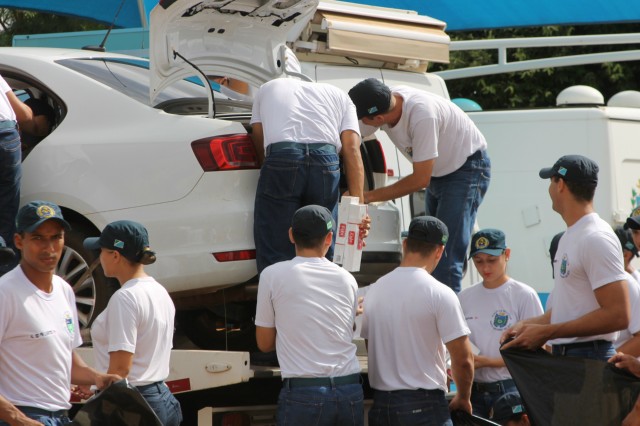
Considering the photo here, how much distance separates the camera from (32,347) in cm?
491

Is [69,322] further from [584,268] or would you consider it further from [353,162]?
[584,268]

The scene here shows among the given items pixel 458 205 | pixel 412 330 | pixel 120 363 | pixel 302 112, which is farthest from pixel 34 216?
pixel 458 205

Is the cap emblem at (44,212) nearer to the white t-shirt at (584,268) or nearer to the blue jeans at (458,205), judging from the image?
the white t-shirt at (584,268)

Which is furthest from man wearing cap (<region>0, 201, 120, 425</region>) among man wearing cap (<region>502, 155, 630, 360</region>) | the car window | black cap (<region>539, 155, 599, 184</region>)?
black cap (<region>539, 155, 599, 184</region>)

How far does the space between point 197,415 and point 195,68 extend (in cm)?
185

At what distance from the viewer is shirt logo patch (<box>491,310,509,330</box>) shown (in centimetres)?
703

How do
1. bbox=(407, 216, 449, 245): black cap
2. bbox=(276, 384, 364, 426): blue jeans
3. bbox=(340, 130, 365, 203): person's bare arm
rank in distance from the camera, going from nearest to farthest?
bbox=(276, 384, 364, 426): blue jeans, bbox=(407, 216, 449, 245): black cap, bbox=(340, 130, 365, 203): person's bare arm

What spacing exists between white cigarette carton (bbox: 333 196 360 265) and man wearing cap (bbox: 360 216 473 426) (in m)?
0.46

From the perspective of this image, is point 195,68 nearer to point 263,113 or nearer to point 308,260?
point 263,113

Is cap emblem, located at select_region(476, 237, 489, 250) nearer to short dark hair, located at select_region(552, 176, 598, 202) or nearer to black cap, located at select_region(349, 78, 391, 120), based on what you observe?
black cap, located at select_region(349, 78, 391, 120)

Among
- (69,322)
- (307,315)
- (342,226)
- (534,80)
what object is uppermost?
(534,80)

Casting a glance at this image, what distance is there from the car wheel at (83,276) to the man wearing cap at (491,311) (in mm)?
2108

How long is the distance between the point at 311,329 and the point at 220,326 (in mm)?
1345

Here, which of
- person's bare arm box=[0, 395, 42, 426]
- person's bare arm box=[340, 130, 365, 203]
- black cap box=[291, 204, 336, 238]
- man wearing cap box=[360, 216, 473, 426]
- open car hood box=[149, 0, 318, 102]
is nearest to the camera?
person's bare arm box=[0, 395, 42, 426]
